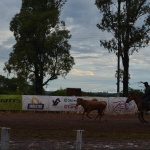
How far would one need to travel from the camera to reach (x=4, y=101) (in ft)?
154

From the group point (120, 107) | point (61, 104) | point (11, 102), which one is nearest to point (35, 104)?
point (11, 102)

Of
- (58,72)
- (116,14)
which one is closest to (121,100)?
(116,14)

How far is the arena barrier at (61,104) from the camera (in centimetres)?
4632

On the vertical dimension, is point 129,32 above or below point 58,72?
above

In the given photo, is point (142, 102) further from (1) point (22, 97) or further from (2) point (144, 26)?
(2) point (144, 26)

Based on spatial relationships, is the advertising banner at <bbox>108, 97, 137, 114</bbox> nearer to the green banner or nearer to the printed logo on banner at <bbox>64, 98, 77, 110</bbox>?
the printed logo on banner at <bbox>64, 98, 77, 110</bbox>

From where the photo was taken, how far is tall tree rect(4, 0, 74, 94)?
208ft

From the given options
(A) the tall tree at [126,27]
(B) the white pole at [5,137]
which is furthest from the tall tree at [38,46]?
(B) the white pole at [5,137]

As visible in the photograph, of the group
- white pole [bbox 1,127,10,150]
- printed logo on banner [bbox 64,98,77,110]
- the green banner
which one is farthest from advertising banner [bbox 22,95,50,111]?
A: white pole [bbox 1,127,10,150]

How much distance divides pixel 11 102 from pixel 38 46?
1870 cm

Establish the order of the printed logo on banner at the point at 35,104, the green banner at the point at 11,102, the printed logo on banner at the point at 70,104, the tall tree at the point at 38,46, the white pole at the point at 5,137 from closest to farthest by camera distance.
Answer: the white pole at the point at 5,137, the printed logo on banner at the point at 35,104, the printed logo on banner at the point at 70,104, the green banner at the point at 11,102, the tall tree at the point at 38,46

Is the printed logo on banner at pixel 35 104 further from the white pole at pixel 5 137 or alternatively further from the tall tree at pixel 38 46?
the white pole at pixel 5 137

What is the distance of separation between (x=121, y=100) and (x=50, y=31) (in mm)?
21465

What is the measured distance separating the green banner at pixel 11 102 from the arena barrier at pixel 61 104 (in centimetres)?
46
